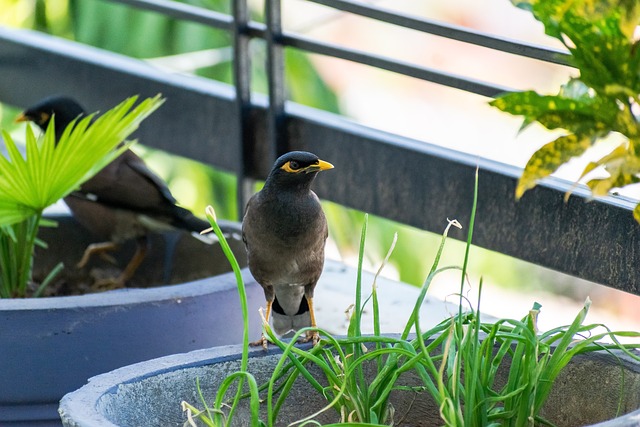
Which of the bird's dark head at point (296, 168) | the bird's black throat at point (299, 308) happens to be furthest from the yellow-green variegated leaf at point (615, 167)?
the bird's black throat at point (299, 308)

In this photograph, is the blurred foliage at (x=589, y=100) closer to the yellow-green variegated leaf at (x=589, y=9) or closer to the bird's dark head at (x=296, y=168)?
the yellow-green variegated leaf at (x=589, y=9)

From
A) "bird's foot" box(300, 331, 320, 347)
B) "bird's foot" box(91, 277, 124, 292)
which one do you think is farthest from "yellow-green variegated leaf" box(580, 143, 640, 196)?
"bird's foot" box(91, 277, 124, 292)

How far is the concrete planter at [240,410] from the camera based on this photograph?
183 centimetres

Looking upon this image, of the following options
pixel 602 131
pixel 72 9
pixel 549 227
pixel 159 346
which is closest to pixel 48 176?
pixel 159 346

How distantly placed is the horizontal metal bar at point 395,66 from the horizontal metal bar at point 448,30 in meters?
0.11

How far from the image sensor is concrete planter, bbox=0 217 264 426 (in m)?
2.47

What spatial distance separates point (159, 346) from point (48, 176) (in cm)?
54

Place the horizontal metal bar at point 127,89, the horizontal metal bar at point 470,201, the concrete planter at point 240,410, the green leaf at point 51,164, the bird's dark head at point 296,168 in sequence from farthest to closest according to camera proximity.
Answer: the horizontal metal bar at point 127,89, the green leaf at point 51,164, the horizontal metal bar at point 470,201, the bird's dark head at point 296,168, the concrete planter at point 240,410

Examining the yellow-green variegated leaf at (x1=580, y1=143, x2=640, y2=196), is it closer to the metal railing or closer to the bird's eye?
the metal railing

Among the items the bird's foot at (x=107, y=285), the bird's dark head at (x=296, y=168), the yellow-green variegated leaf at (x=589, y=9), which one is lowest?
the bird's foot at (x=107, y=285)

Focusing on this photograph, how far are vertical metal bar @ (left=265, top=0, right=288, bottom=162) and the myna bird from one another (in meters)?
1.03

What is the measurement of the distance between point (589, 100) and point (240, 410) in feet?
2.80

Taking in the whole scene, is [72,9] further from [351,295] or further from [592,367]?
[592,367]

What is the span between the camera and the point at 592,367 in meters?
1.90
